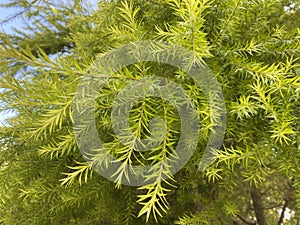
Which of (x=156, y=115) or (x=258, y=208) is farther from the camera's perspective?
(x=258, y=208)

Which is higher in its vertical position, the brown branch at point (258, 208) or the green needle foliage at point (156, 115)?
the green needle foliage at point (156, 115)

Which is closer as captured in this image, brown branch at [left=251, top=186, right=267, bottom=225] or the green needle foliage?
the green needle foliage

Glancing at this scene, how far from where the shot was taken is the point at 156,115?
11.0 inches

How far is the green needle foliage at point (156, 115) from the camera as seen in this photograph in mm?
249

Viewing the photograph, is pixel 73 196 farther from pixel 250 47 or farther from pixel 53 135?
pixel 250 47

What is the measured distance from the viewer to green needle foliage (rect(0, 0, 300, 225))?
0.25m

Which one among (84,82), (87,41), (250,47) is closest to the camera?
(84,82)

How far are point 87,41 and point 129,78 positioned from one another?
0.25 meters

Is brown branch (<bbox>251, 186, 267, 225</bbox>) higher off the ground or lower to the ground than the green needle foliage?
lower

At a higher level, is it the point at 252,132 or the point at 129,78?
the point at 129,78

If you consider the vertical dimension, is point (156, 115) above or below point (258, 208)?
above

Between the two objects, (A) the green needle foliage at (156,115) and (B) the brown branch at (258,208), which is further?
(B) the brown branch at (258,208)

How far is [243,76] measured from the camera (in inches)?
13.1

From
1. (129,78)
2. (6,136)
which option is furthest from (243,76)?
(6,136)
